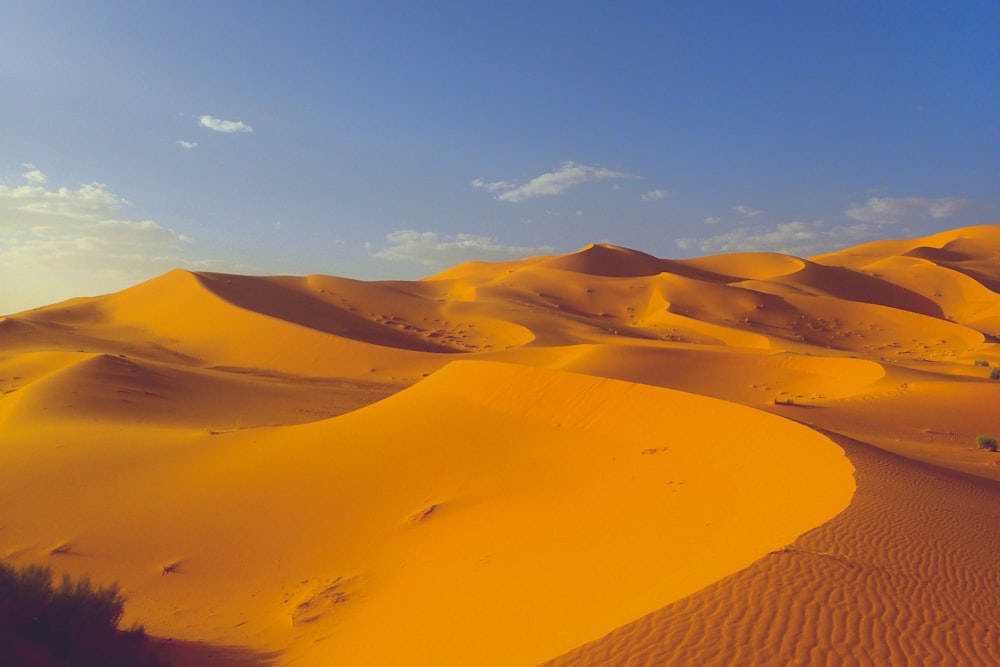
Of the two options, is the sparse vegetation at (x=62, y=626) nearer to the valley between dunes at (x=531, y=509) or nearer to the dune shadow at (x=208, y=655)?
the dune shadow at (x=208, y=655)

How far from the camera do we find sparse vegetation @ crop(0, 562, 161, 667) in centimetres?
471

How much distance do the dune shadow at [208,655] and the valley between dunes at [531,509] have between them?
0.17ft

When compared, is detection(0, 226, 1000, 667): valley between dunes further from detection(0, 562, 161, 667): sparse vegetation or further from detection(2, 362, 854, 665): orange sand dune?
detection(0, 562, 161, 667): sparse vegetation

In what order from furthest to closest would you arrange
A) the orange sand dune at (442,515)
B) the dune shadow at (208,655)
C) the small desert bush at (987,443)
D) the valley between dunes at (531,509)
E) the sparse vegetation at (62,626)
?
the small desert bush at (987,443), the orange sand dune at (442,515), the dune shadow at (208,655), the sparse vegetation at (62,626), the valley between dunes at (531,509)

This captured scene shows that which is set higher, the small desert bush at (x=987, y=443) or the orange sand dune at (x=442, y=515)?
the orange sand dune at (x=442, y=515)

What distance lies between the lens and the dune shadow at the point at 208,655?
562 cm

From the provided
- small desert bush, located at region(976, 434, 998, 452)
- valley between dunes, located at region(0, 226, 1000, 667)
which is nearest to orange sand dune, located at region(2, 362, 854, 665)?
valley between dunes, located at region(0, 226, 1000, 667)

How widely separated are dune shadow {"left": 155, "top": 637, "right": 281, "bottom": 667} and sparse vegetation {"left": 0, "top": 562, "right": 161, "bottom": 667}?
0.26 meters

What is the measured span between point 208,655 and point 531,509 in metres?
4.12

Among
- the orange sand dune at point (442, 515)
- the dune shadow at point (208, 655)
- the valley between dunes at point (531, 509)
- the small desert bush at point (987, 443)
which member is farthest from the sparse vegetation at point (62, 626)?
the small desert bush at point (987, 443)

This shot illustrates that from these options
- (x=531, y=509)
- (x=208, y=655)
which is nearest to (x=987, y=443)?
(x=531, y=509)

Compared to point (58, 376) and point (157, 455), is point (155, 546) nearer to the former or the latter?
point (157, 455)

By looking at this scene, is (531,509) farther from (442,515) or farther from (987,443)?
(987,443)

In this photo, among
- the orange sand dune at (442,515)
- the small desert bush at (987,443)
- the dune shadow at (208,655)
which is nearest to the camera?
the dune shadow at (208,655)
